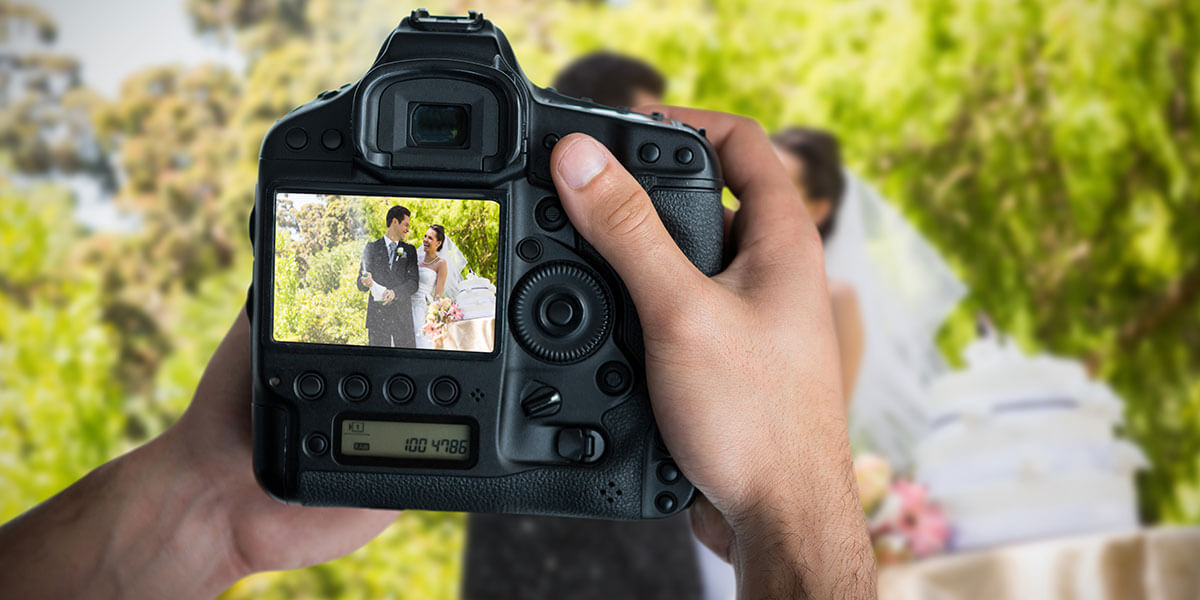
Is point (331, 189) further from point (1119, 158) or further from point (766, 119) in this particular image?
point (1119, 158)

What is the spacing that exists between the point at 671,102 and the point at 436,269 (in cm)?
134

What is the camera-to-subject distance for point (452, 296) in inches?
21.7

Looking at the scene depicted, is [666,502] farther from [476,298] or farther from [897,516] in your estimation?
[897,516]

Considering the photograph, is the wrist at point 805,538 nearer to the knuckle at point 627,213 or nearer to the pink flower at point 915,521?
the knuckle at point 627,213

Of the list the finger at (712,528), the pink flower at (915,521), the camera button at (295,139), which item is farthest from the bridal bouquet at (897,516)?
the camera button at (295,139)

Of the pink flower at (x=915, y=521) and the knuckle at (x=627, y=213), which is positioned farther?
the pink flower at (x=915, y=521)

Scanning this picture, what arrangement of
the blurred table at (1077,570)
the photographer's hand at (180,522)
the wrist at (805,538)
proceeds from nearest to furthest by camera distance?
the wrist at (805,538) → the photographer's hand at (180,522) → the blurred table at (1077,570)

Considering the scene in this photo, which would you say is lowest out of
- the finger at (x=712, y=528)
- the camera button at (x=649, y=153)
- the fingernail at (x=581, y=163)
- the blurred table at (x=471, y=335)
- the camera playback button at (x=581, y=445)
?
the finger at (x=712, y=528)

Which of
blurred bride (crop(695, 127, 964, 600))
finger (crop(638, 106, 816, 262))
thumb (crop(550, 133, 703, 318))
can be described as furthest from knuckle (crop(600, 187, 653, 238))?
blurred bride (crop(695, 127, 964, 600))

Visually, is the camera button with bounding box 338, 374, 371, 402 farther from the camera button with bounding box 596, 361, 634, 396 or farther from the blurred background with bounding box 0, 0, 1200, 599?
the blurred background with bounding box 0, 0, 1200, 599

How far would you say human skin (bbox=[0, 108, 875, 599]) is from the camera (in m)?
0.53

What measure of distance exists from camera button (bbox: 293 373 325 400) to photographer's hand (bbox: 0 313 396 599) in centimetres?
12

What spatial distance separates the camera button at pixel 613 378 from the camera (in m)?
0.58

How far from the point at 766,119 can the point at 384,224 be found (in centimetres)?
144
